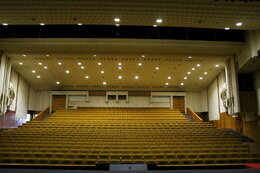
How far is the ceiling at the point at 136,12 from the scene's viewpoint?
4.22 metres

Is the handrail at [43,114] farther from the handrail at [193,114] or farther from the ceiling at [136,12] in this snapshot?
the handrail at [193,114]

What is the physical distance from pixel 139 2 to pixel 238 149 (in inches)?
180

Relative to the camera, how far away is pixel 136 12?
182 inches

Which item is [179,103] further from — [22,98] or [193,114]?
[22,98]

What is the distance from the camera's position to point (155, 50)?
6844 mm

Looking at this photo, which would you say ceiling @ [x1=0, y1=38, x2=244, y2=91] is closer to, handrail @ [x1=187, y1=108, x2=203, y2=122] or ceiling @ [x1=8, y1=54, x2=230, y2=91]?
ceiling @ [x1=8, y1=54, x2=230, y2=91]

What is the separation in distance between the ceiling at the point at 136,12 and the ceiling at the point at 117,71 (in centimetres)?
238

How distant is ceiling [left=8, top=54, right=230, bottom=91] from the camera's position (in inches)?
312

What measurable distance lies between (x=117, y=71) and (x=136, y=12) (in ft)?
16.4

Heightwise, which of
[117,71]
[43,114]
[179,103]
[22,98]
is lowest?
[43,114]

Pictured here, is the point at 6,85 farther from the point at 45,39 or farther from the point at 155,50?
the point at 155,50

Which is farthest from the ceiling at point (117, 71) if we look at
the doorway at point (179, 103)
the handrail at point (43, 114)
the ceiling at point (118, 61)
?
the handrail at point (43, 114)

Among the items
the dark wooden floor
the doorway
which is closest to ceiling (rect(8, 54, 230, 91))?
the doorway

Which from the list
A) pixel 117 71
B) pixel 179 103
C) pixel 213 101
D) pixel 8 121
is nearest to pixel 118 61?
pixel 117 71
